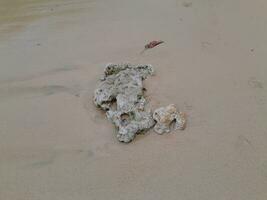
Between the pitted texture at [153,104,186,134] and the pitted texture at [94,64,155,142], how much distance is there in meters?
0.04

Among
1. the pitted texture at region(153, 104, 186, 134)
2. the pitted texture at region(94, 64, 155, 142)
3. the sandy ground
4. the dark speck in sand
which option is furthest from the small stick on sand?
the pitted texture at region(153, 104, 186, 134)

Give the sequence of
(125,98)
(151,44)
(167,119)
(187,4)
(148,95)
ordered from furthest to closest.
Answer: (187,4) < (151,44) < (148,95) < (125,98) < (167,119)

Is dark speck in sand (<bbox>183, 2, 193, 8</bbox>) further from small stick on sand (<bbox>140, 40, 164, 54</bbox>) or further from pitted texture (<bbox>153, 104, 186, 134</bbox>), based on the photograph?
pitted texture (<bbox>153, 104, 186, 134</bbox>)

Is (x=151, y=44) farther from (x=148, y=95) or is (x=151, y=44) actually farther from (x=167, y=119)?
(x=167, y=119)

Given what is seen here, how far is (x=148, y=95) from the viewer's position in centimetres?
217

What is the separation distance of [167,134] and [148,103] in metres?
0.26

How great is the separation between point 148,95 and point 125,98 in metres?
0.17

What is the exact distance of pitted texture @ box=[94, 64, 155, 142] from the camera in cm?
193

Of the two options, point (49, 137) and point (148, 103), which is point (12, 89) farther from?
point (148, 103)

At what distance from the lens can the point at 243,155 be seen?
1779 mm

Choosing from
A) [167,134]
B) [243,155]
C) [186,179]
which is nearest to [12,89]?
[167,134]

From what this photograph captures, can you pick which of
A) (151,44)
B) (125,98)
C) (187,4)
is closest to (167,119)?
(125,98)

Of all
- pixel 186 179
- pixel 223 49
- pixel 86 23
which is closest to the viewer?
pixel 186 179

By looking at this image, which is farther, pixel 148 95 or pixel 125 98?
pixel 148 95
